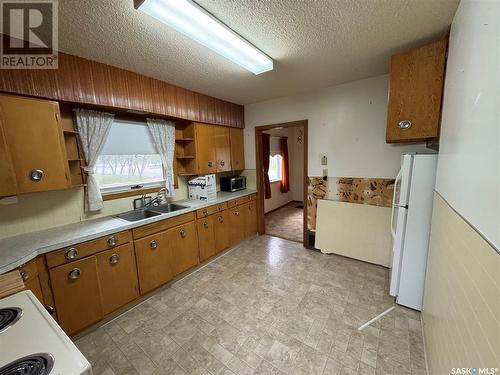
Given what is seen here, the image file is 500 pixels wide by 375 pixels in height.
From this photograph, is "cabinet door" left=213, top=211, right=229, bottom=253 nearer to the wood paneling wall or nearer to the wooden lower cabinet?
the wooden lower cabinet

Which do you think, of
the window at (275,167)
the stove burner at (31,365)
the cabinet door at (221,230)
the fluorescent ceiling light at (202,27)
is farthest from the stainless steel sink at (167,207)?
the window at (275,167)

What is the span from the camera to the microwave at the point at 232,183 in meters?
3.51

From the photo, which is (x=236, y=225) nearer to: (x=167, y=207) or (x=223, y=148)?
(x=167, y=207)

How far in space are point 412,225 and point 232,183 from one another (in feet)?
8.20

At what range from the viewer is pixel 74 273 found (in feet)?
5.23

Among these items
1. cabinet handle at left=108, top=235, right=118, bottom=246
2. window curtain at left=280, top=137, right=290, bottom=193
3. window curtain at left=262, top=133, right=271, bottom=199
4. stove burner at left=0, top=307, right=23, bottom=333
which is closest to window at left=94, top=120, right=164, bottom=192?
cabinet handle at left=108, top=235, right=118, bottom=246

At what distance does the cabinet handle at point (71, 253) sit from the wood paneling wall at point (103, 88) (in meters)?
1.23

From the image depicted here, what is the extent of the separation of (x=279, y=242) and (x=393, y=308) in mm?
1796

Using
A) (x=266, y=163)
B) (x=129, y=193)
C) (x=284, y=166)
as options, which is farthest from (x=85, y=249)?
(x=284, y=166)

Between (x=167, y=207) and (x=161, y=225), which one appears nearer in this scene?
(x=161, y=225)

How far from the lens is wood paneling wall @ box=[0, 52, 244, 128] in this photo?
1522mm

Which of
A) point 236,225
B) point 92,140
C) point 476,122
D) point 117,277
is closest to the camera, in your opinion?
point 476,122

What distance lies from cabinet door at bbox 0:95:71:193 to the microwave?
2.17 m

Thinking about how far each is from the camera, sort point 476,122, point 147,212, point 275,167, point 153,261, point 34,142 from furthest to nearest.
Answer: point 275,167 → point 147,212 → point 153,261 → point 34,142 → point 476,122
